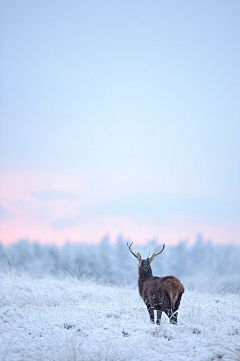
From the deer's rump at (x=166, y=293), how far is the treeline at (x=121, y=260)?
21572mm

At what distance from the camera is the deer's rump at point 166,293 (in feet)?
24.7

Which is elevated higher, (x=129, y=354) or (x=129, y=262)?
(x=129, y=354)

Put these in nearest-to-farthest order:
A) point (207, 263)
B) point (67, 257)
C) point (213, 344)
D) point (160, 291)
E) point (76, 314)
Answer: point (213, 344), point (160, 291), point (76, 314), point (207, 263), point (67, 257)

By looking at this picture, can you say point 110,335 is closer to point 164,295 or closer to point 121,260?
point 164,295

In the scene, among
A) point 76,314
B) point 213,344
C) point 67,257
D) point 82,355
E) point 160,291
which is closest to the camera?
point 82,355

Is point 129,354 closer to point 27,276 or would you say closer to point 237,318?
point 237,318

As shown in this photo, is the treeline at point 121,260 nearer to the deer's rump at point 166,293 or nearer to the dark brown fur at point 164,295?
the dark brown fur at point 164,295

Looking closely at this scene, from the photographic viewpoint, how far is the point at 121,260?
34094mm

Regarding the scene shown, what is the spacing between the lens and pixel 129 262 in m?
34.7

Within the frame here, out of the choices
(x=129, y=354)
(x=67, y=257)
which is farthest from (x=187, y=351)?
(x=67, y=257)

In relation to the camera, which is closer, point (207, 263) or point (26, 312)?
point (26, 312)

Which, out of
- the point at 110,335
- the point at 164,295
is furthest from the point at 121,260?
the point at 110,335

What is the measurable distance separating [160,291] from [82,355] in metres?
2.61

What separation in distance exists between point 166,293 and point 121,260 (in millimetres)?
27223
